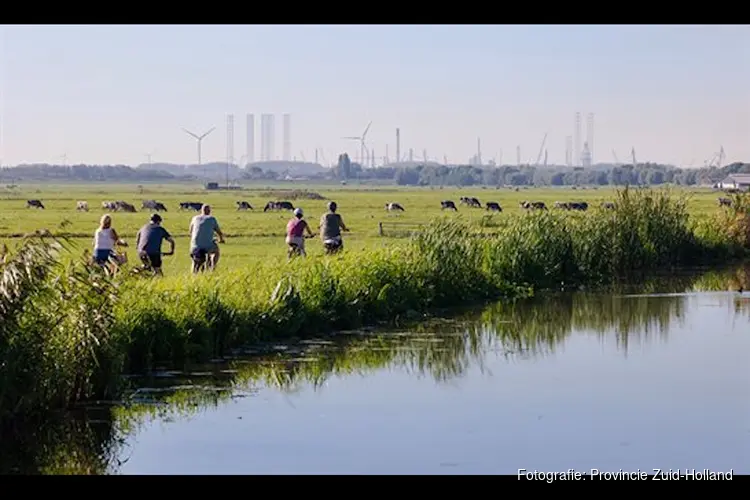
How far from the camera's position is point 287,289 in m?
21.8

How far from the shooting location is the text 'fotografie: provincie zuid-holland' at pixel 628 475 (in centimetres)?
1205

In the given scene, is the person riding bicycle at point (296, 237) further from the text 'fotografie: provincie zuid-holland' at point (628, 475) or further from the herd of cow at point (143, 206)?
the herd of cow at point (143, 206)

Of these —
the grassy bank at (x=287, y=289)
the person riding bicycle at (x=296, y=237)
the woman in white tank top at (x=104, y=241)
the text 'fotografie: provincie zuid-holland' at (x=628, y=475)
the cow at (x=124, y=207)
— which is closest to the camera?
the text 'fotografie: provincie zuid-holland' at (x=628, y=475)

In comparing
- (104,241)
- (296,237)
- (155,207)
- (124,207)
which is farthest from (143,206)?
(104,241)

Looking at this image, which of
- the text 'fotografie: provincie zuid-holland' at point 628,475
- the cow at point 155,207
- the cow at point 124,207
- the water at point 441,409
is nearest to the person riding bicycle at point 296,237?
the water at point 441,409

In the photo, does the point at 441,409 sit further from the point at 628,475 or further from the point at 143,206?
the point at 143,206

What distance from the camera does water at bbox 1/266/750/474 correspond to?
12883mm

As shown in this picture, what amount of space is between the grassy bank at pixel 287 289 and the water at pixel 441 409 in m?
0.58

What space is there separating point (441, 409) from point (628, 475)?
3.86m

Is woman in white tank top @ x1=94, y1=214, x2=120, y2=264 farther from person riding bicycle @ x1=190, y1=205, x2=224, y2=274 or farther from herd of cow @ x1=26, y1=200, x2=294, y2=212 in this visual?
herd of cow @ x1=26, y1=200, x2=294, y2=212

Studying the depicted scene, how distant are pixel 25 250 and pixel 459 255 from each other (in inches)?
610
